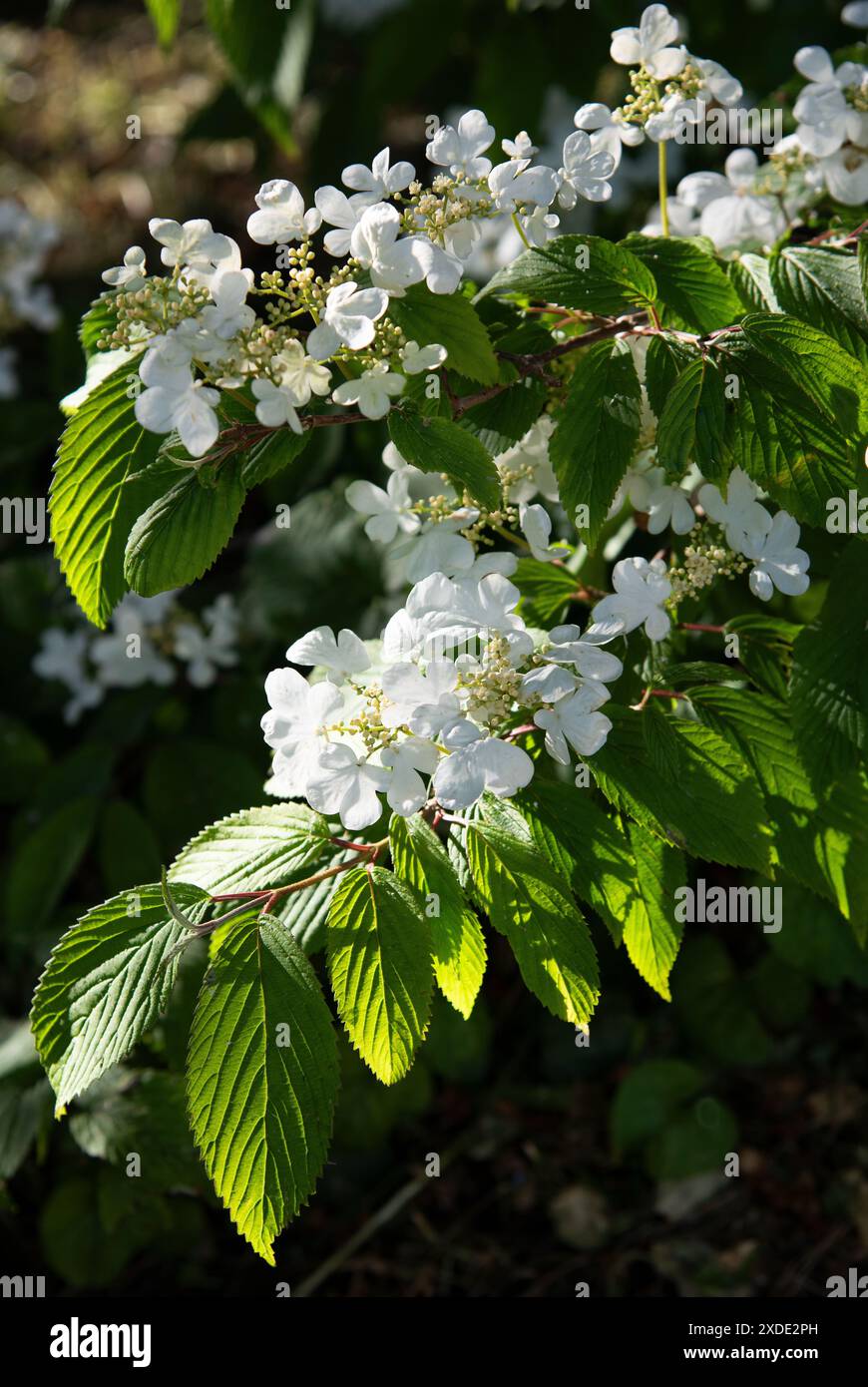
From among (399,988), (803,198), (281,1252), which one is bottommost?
(281,1252)

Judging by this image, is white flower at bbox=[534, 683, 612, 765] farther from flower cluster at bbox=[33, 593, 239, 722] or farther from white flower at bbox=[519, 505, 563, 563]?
flower cluster at bbox=[33, 593, 239, 722]

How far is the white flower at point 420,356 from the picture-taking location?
96 centimetres

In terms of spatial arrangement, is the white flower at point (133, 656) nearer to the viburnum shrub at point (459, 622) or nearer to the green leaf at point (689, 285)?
the viburnum shrub at point (459, 622)

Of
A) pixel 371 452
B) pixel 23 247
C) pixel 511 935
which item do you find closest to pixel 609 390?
pixel 511 935

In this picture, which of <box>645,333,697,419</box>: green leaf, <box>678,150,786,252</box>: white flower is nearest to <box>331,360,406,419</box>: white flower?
<box>645,333,697,419</box>: green leaf

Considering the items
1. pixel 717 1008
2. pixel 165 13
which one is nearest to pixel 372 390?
pixel 165 13

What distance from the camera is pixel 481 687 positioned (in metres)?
0.90

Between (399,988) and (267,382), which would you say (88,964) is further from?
(267,382)

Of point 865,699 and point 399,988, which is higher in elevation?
point 865,699

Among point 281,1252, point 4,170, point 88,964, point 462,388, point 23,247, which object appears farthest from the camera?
point 4,170

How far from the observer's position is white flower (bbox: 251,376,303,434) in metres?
0.92

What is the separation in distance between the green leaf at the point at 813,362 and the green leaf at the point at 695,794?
0.94ft
